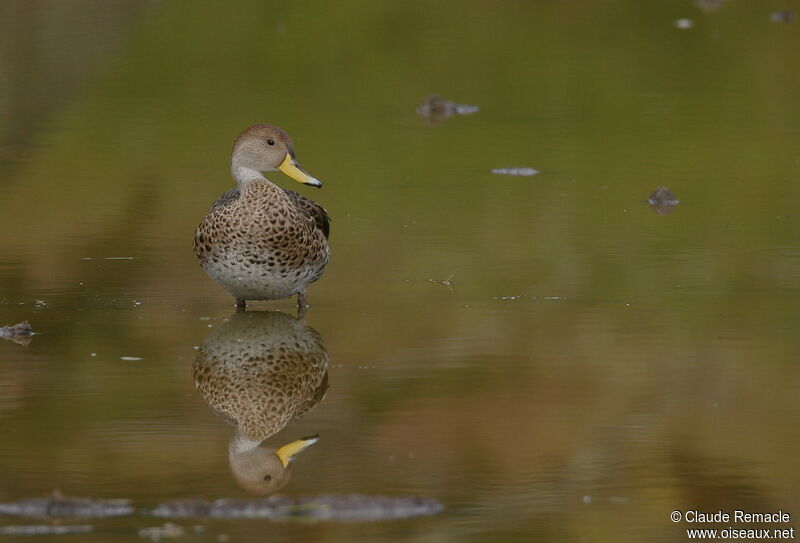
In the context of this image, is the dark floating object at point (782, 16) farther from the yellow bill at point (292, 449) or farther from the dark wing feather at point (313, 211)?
the yellow bill at point (292, 449)

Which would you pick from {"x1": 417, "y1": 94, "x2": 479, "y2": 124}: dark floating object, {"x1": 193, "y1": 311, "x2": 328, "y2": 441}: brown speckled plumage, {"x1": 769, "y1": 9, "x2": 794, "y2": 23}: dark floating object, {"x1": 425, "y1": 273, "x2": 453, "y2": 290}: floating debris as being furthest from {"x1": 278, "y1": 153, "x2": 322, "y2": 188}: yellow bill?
{"x1": 769, "y1": 9, "x2": 794, "y2": 23}: dark floating object

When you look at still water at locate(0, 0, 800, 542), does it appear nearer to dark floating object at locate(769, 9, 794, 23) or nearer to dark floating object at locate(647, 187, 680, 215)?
dark floating object at locate(647, 187, 680, 215)

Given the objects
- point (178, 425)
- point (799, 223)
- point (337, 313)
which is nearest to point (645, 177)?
point (799, 223)

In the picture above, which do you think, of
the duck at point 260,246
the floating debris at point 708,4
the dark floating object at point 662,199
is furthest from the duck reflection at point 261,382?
the floating debris at point 708,4

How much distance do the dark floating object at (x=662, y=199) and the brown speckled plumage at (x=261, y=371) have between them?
327cm

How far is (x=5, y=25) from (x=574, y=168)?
9215 millimetres

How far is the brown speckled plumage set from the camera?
6.17 m

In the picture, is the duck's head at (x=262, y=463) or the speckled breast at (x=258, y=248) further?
the speckled breast at (x=258, y=248)

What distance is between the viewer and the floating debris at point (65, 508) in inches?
194

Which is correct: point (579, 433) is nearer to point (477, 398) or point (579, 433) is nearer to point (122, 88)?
point (477, 398)

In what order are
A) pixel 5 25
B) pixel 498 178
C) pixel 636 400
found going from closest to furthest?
pixel 636 400
pixel 498 178
pixel 5 25

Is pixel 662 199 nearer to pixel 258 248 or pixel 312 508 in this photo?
pixel 258 248

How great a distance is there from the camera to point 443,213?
9.92 meters

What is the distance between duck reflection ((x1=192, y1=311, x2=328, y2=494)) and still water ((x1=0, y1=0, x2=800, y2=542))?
0.02 meters
